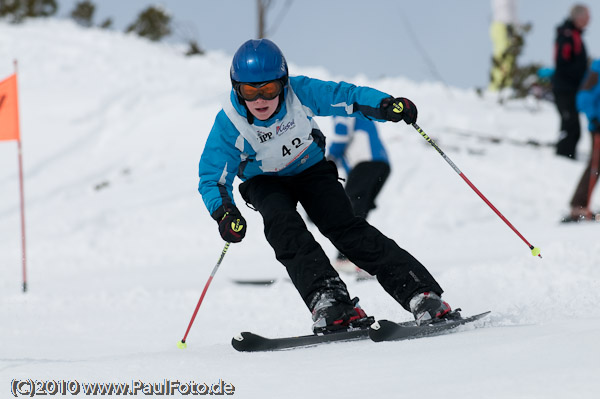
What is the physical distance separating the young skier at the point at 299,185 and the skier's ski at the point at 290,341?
81mm

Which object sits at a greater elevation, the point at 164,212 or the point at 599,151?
the point at 599,151

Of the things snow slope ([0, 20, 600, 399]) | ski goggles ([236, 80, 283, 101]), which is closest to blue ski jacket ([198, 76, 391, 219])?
ski goggles ([236, 80, 283, 101])

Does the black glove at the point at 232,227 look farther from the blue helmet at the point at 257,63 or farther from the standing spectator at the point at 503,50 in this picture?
the standing spectator at the point at 503,50

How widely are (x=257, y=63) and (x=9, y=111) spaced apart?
13.9 ft

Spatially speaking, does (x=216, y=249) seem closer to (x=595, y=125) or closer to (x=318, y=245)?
(x=595, y=125)

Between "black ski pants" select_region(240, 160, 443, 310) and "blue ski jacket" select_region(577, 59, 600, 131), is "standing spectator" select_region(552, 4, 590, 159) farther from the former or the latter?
"black ski pants" select_region(240, 160, 443, 310)

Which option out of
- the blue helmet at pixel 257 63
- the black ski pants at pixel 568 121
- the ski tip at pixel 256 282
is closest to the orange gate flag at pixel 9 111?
the ski tip at pixel 256 282

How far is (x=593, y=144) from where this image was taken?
24.8ft

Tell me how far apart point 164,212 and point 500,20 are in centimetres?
1687

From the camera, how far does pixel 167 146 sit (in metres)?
13.2

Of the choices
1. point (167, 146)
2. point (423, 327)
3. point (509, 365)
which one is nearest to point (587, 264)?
point (423, 327)

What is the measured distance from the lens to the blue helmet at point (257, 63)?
323 centimetres

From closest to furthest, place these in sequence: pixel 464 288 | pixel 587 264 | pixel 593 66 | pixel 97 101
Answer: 1. pixel 464 288
2. pixel 587 264
3. pixel 593 66
4. pixel 97 101

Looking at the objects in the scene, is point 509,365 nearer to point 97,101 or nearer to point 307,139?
point 307,139
